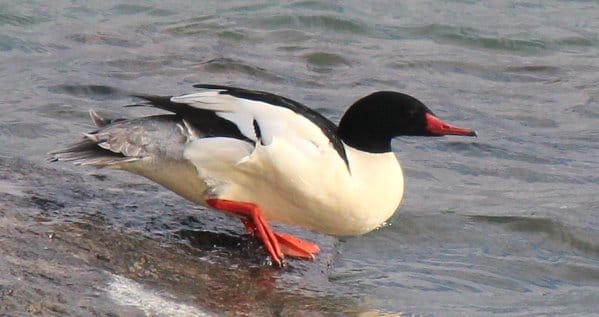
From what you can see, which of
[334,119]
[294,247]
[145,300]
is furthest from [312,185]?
[334,119]

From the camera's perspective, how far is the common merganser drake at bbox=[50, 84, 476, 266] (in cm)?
554

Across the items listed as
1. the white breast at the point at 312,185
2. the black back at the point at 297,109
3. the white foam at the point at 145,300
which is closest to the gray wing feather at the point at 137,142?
the white breast at the point at 312,185

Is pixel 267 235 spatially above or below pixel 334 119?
above

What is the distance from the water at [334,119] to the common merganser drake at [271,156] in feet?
0.87

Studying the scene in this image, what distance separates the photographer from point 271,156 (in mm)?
5500

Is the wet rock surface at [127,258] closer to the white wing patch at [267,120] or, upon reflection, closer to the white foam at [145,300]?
the white foam at [145,300]

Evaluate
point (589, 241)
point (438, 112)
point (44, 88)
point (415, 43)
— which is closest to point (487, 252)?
point (589, 241)

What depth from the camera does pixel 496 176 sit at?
27.4 feet

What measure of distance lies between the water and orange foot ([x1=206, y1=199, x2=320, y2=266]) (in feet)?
0.23

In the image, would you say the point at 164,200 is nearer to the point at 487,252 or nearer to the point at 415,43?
the point at 487,252

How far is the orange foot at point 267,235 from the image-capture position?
18.6ft

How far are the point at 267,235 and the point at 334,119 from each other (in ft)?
12.0

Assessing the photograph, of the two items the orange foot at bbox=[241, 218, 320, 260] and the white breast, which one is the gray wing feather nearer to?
the white breast

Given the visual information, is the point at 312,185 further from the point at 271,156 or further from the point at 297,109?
the point at 297,109
